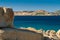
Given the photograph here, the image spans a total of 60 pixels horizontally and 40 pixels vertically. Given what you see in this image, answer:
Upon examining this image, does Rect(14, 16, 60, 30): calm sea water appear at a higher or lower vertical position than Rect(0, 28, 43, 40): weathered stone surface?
lower

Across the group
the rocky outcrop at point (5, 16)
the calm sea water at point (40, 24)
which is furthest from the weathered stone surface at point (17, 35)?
the calm sea water at point (40, 24)

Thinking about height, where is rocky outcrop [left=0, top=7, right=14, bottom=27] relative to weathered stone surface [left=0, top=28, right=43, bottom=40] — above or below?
above

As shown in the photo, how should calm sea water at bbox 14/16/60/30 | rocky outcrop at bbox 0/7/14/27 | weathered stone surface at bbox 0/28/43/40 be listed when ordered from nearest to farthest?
1. weathered stone surface at bbox 0/28/43/40
2. rocky outcrop at bbox 0/7/14/27
3. calm sea water at bbox 14/16/60/30

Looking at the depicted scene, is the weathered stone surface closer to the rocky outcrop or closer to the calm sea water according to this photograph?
the rocky outcrop

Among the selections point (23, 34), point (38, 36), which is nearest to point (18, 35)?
point (23, 34)

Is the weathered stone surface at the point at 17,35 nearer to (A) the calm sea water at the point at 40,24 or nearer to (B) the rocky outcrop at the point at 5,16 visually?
(B) the rocky outcrop at the point at 5,16

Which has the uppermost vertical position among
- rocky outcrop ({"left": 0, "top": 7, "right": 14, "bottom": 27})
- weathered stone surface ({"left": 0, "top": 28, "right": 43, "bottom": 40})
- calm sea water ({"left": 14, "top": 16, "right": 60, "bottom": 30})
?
rocky outcrop ({"left": 0, "top": 7, "right": 14, "bottom": 27})

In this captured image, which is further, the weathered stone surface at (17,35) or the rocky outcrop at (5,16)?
the rocky outcrop at (5,16)

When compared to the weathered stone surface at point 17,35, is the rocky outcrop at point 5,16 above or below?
above

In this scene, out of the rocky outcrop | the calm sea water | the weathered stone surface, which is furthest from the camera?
the calm sea water

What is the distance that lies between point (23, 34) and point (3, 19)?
4.47 ft

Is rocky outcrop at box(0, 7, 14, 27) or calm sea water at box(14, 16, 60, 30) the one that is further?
calm sea water at box(14, 16, 60, 30)

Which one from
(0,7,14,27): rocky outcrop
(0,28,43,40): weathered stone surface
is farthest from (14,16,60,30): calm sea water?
(0,28,43,40): weathered stone surface

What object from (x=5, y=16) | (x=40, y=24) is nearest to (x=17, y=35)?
(x=5, y=16)
